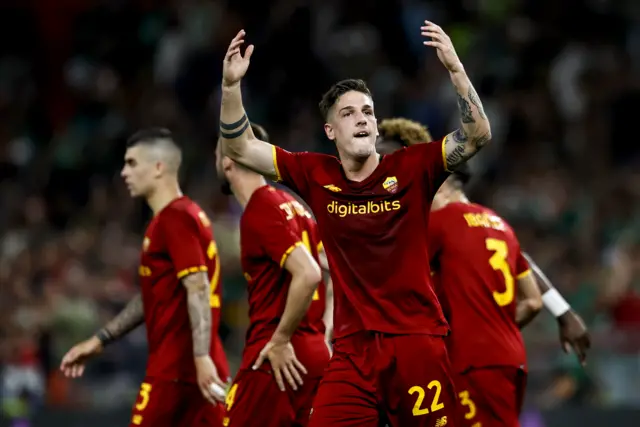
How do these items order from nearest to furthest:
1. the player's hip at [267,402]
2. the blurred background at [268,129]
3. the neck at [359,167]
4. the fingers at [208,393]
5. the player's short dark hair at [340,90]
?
the neck at [359,167], the player's short dark hair at [340,90], the player's hip at [267,402], the fingers at [208,393], the blurred background at [268,129]

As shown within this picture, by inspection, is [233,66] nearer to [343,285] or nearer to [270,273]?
[343,285]

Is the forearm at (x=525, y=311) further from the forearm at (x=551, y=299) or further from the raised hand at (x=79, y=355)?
the raised hand at (x=79, y=355)

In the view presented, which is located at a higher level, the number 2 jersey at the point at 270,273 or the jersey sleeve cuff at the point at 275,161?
the jersey sleeve cuff at the point at 275,161

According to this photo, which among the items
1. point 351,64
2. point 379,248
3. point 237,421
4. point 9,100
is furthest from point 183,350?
point 9,100

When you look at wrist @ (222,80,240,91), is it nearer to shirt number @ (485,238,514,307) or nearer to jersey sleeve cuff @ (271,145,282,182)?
jersey sleeve cuff @ (271,145,282,182)

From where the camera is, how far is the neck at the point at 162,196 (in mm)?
8719

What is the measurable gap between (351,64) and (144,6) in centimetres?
329

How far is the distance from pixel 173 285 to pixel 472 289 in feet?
6.26

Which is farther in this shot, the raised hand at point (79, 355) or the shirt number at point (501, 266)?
the raised hand at point (79, 355)

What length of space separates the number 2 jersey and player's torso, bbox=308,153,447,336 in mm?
847

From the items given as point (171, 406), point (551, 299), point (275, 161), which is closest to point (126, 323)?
point (171, 406)

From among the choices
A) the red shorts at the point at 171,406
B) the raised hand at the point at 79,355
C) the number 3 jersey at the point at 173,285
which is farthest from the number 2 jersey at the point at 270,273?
the raised hand at the point at 79,355

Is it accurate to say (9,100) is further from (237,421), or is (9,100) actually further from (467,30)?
(237,421)

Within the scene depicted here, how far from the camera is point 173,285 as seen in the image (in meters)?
8.38
